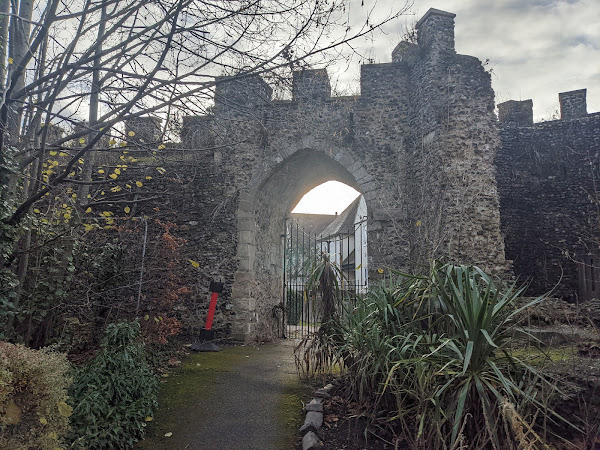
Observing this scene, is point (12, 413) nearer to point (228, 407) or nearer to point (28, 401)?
point (28, 401)

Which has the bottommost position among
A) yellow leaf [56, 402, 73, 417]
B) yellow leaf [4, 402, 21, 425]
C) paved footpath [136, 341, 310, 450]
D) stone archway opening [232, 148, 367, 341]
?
paved footpath [136, 341, 310, 450]

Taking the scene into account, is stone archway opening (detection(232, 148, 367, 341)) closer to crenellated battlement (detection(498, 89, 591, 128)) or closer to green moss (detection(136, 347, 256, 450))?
green moss (detection(136, 347, 256, 450))

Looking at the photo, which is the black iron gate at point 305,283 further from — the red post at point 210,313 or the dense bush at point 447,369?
the red post at point 210,313

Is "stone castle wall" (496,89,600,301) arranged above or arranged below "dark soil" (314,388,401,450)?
above

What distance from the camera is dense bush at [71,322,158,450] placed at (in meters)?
3.20

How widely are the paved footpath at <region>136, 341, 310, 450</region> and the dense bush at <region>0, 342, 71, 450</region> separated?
1394mm

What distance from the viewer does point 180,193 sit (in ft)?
28.1

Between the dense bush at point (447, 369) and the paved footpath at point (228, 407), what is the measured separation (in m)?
0.82

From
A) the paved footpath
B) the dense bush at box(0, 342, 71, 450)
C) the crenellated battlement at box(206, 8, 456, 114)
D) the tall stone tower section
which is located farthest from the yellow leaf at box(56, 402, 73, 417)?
the crenellated battlement at box(206, 8, 456, 114)

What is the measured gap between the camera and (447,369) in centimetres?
A: 309

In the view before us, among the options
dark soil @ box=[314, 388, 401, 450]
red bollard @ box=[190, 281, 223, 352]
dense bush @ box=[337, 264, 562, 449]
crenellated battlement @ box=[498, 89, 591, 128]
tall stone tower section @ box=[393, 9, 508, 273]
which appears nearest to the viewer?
dense bush @ box=[337, 264, 562, 449]

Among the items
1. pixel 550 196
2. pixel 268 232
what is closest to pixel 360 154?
pixel 268 232

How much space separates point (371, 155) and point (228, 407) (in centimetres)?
560

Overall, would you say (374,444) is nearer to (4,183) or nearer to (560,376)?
(560,376)
